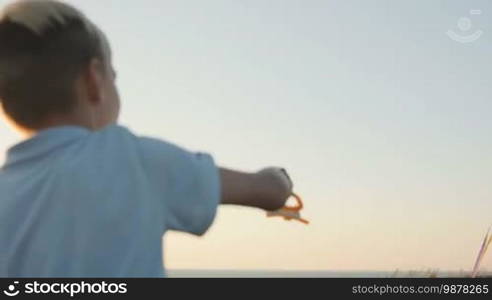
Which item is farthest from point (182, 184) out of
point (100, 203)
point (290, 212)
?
point (290, 212)

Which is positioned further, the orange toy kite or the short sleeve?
the orange toy kite

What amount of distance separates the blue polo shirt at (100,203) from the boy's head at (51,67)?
0.06 metres

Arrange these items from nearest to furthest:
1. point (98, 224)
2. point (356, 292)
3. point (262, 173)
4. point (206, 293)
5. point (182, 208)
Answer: point (98, 224), point (182, 208), point (262, 173), point (206, 293), point (356, 292)

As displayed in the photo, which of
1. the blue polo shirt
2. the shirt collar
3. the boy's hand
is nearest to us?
the blue polo shirt

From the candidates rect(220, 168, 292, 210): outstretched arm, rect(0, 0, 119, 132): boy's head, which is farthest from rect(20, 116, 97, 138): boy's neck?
rect(220, 168, 292, 210): outstretched arm

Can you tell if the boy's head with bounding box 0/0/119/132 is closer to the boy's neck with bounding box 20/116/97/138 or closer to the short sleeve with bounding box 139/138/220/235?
the boy's neck with bounding box 20/116/97/138

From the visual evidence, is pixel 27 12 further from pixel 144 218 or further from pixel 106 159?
pixel 144 218

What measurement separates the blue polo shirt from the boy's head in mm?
62

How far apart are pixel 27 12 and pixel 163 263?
31.4 inches

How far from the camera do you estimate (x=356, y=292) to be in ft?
16.5

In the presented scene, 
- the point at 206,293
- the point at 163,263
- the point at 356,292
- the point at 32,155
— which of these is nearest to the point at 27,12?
the point at 32,155

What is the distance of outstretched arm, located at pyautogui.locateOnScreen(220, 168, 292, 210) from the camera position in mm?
1880

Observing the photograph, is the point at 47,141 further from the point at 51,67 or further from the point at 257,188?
the point at 257,188

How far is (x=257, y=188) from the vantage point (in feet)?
6.26
